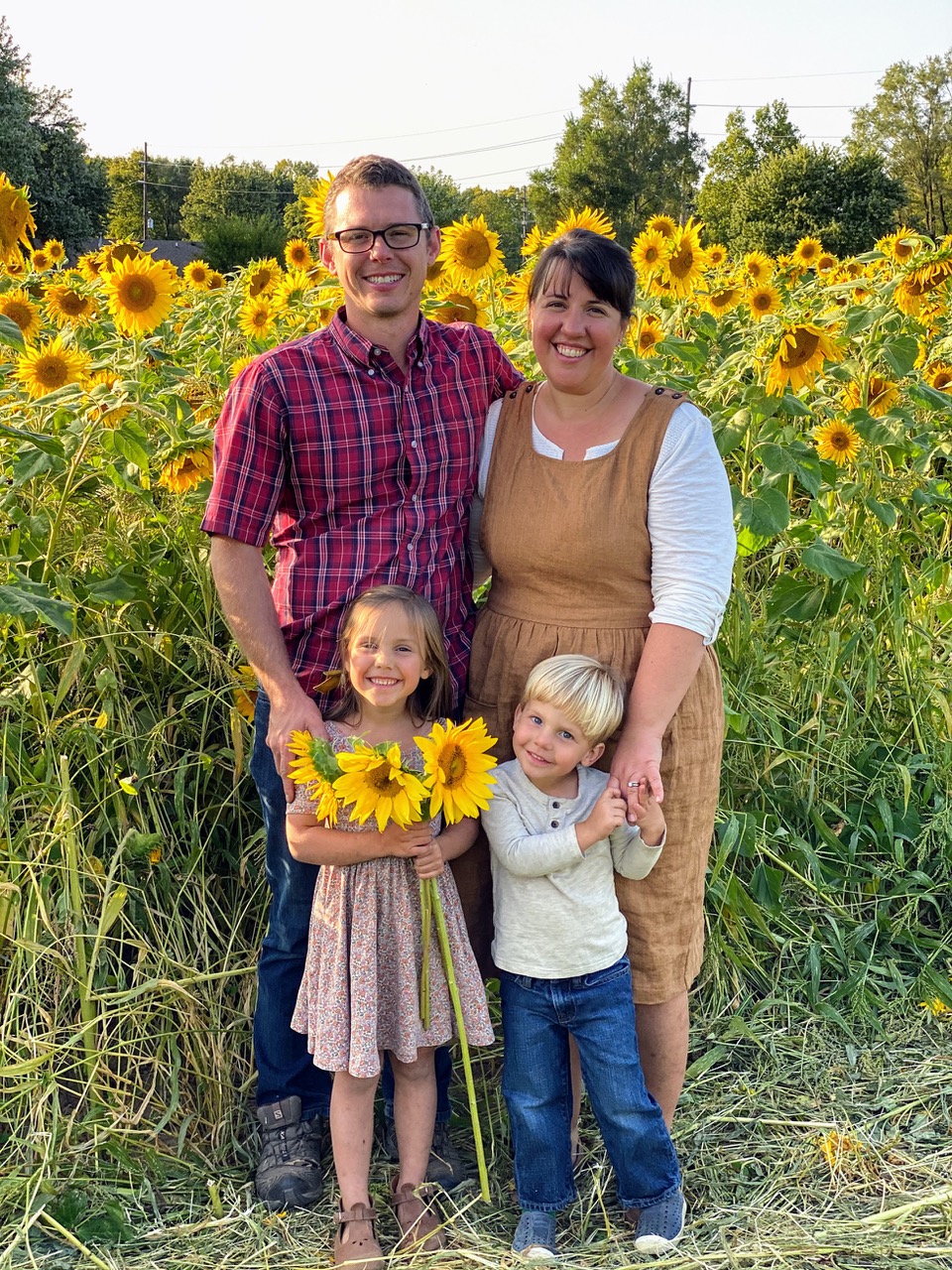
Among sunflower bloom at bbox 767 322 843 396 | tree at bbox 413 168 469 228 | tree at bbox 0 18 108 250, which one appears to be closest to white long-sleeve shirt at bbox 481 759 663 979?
sunflower bloom at bbox 767 322 843 396

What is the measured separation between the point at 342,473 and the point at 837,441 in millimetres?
1669

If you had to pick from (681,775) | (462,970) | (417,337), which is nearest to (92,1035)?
(462,970)

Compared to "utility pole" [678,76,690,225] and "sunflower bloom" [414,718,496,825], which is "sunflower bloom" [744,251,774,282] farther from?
"utility pole" [678,76,690,225]

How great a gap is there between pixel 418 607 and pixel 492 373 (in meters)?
0.58

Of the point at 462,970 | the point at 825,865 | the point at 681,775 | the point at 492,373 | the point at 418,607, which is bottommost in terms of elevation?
the point at 825,865

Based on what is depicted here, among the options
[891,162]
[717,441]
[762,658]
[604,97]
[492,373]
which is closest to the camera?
[492,373]

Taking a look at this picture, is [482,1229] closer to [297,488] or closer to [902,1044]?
[902,1044]

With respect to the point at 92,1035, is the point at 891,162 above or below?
above

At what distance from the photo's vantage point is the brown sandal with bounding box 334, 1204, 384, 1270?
215 cm

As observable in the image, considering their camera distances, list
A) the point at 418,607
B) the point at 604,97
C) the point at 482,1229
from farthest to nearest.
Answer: the point at 604,97
the point at 482,1229
the point at 418,607

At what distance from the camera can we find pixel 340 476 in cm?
222

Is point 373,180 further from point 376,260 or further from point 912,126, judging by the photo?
point 912,126

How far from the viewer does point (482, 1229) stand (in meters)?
2.31

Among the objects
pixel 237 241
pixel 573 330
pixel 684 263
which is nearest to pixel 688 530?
pixel 573 330
